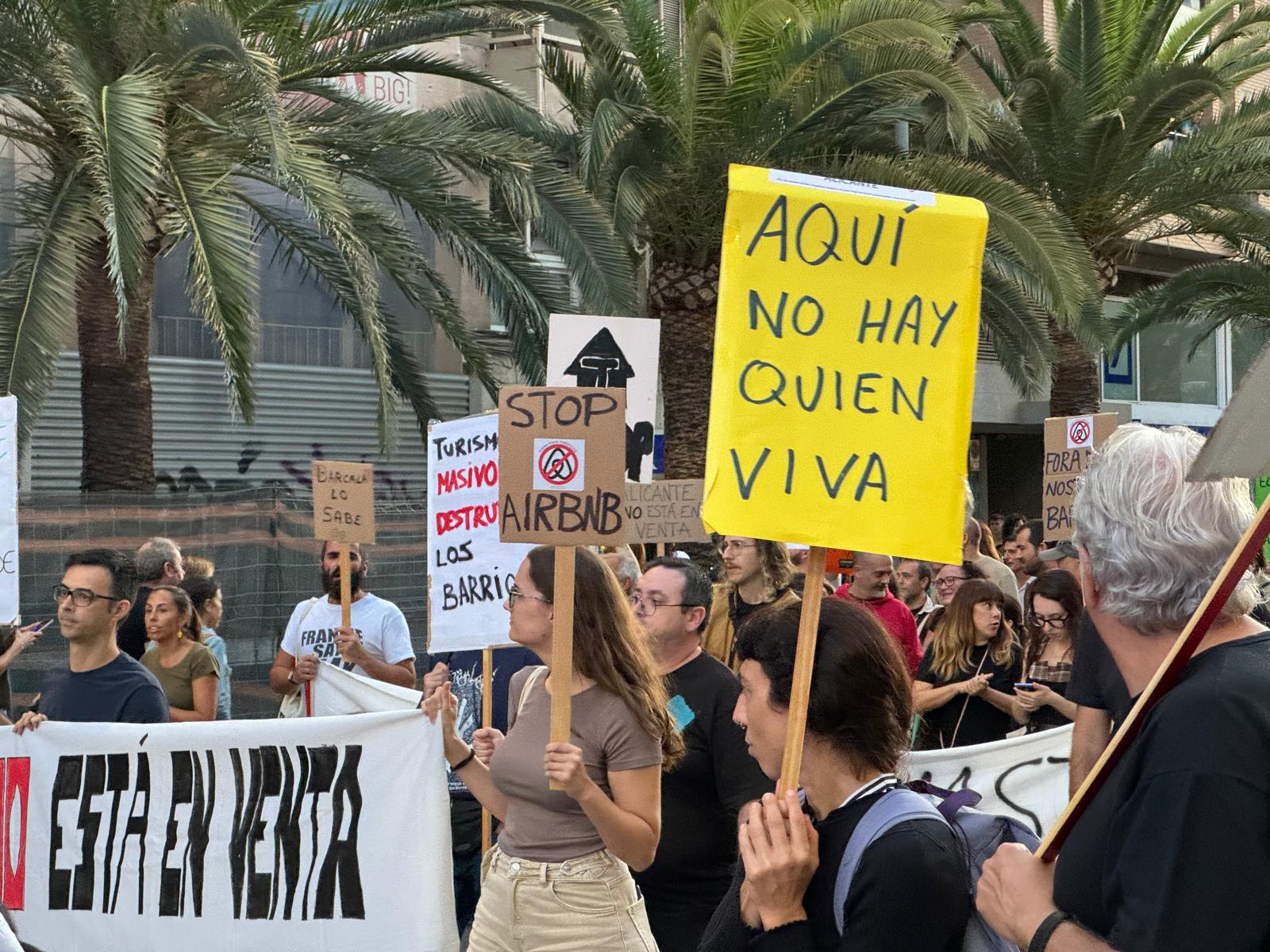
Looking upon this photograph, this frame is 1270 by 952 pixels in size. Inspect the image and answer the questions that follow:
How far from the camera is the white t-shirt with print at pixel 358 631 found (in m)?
7.38

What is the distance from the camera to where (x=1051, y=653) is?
236 inches

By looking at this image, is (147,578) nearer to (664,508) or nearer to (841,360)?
(664,508)

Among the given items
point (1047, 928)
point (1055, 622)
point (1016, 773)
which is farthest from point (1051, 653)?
point (1047, 928)

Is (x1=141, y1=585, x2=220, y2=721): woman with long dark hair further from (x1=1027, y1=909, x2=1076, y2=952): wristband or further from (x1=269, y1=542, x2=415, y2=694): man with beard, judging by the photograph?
(x1=1027, y1=909, x2=1076, y2=952): wristband

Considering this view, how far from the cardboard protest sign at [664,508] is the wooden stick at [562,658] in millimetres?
4297

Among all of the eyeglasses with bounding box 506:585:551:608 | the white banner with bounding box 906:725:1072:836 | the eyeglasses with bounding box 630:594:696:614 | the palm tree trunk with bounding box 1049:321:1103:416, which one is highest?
the palm tree trunk with bounding box 1049:321:1103:416

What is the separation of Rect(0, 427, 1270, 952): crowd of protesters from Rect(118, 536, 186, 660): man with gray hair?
0.7 inches

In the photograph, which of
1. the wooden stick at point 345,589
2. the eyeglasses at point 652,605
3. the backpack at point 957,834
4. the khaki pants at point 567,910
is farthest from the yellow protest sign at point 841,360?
the wooden stick at point 345,589

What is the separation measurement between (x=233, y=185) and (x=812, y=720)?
30.5 ft

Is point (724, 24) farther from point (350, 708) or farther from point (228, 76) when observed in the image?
point (350, 708)

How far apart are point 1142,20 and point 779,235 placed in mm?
14661

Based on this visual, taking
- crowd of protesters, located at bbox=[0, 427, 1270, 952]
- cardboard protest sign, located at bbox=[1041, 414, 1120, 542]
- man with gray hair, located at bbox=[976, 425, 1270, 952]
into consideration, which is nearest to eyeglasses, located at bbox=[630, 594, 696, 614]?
crowd of protesters, located at bbox=[0, 427, 1270, 952]

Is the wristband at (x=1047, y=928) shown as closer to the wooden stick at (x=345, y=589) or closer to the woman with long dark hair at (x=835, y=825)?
the woman with long dark hair at (x=835, y=825)

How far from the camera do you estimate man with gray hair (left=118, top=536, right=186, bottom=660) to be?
7.77 m
